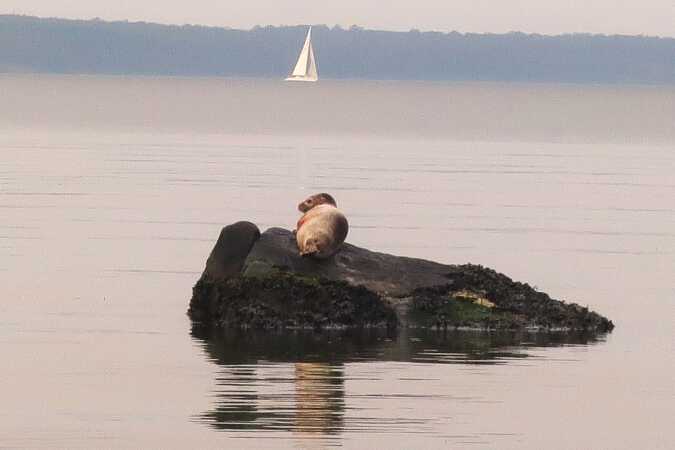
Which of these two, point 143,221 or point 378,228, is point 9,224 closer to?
point 143,221

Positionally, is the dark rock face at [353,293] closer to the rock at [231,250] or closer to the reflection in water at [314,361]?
the rock at [231,250]

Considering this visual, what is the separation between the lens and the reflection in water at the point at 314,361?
1911cm

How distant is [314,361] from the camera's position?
22.7m

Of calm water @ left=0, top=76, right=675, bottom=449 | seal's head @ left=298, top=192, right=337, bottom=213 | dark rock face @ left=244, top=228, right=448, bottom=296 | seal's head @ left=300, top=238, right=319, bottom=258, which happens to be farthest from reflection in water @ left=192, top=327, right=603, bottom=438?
seal's head @ left=298, top=192, right=337, bottom=213

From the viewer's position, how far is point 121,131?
10612 cm

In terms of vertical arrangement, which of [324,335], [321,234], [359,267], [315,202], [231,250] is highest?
[315,202]

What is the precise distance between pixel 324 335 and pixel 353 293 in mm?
673

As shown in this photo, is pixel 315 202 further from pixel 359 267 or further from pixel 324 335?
pixel 324 335

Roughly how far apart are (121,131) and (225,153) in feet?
92.9

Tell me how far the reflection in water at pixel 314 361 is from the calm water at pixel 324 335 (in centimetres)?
4

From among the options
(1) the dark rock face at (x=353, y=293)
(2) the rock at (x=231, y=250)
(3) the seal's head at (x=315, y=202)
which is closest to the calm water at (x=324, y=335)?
(1) the dark rock face at (x=353, y=293)

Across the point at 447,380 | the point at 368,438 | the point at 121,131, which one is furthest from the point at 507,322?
the point at 121,131

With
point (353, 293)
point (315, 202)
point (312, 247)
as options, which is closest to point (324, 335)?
point (353, 293)

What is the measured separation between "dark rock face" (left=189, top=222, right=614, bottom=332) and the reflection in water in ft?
0.89
